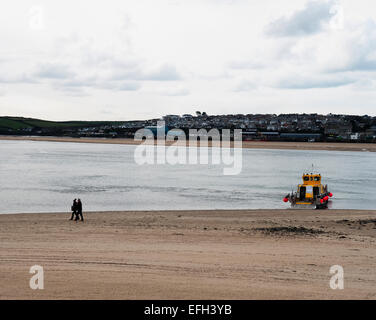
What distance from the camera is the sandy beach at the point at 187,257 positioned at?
402 inches

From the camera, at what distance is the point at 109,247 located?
14.3 m

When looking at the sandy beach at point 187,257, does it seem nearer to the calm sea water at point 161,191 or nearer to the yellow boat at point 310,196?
the yellow boat at point 310,196

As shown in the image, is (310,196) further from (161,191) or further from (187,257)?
(187,257)

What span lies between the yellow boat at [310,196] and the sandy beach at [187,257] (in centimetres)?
727

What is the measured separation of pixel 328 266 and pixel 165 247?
14.9ft

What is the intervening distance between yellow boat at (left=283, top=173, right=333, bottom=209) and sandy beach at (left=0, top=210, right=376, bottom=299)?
7275 millimetres

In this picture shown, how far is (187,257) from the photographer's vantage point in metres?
13.2

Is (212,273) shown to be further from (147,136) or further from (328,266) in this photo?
A: (147,136)

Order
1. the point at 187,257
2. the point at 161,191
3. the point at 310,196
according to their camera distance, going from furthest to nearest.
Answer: the point at 161,191, the point at 310,196, the point at 187,257

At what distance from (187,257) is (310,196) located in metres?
17.9

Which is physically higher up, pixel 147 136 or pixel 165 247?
pixel 147 136

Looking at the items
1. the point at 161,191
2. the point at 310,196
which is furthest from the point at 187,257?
the point at 161,191

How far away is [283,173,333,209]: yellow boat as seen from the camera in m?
28.1
